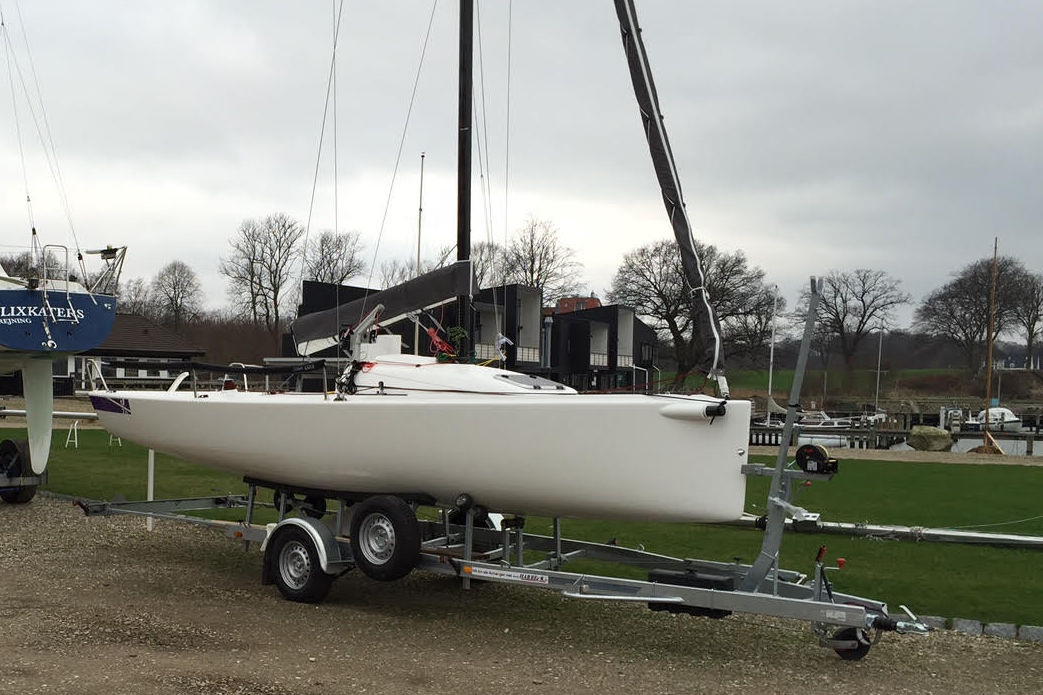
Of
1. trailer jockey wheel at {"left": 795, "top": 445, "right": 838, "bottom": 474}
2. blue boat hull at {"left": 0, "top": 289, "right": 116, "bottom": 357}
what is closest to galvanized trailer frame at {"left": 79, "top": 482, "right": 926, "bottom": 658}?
trailer jockey wheel at {"left": 795, "top": 445, "right": 838, "bottom": 474}

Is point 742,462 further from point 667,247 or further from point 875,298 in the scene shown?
point 875,298

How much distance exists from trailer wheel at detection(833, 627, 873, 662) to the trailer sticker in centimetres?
181

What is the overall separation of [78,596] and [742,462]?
5100mm

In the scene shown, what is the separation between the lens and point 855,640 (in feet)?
17.4

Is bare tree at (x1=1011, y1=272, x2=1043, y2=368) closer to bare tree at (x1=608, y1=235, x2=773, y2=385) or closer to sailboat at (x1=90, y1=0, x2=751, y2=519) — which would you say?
bare tree at (x1=608, y1=235, x2=773, y2=385)

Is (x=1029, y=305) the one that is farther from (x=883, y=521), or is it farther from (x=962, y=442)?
(x=883, y=521)

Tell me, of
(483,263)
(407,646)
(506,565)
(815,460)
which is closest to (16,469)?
A: (407,646)

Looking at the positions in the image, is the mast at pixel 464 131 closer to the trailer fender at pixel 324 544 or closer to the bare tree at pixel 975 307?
the trailer fender at pixel 324 544

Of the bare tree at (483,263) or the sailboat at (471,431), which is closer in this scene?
the sailboat at (471,431)

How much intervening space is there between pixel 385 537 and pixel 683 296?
129 feet

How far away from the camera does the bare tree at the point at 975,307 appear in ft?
190

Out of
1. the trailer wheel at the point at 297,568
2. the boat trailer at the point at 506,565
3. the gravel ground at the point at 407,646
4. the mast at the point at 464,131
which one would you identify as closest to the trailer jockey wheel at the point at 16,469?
the gravel ground at the point at 407,646

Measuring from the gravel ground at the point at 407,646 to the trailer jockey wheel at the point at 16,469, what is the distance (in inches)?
151

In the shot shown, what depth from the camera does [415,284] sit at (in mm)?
7891
